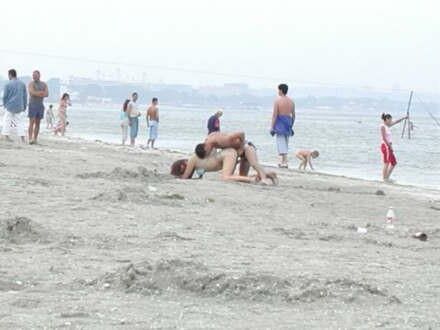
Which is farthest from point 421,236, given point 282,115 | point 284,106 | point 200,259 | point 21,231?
point 282,115

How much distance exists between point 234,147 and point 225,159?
0.21 metres

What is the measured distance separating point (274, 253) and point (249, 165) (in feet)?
24.0

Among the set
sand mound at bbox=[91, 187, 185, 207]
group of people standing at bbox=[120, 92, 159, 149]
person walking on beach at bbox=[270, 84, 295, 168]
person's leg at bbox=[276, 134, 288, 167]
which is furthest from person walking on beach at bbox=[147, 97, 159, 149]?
sand mound at bbox=[91, 187, 185, 207]

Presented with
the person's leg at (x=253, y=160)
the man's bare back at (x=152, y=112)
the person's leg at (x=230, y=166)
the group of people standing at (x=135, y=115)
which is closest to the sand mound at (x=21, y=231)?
the person's leg at (x=230, y=166)

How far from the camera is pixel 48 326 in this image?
5625 millimetres

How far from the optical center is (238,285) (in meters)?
6.66

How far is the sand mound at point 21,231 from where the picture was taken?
8.47 metres

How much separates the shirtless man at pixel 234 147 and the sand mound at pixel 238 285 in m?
8.23

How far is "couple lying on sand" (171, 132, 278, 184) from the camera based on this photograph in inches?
598

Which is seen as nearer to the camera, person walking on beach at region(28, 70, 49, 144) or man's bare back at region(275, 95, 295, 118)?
man's bare back at region(275, 95, 295, 118)

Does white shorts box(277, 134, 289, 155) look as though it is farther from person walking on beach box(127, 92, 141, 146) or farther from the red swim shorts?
person walking on beach box(127, 92, 141, 146)

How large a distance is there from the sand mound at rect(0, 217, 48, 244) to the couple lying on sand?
646cm

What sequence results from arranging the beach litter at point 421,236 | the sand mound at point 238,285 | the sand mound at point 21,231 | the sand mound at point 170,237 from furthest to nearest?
the beach litter at point 421,236 < the sand mound at point 170,237 < the sand mound at point 21,231 < the sand mound at point 238,285

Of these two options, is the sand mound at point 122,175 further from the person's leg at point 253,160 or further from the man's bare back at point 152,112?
the man's bare back at point 152,112
